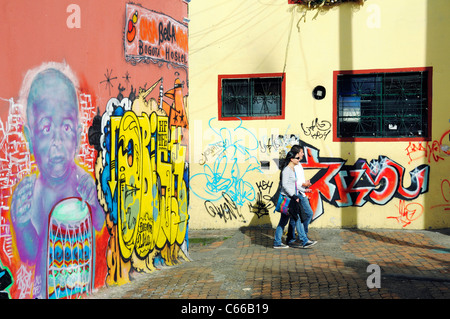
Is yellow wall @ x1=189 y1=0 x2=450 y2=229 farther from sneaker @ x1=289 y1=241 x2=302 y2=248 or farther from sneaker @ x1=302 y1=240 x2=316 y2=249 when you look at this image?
sneaker @ x1=302 y1=240 x2=316 y2=249

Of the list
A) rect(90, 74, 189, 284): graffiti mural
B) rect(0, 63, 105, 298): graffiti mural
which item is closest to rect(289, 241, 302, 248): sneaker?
rect(90, 74, 189, 284): graffiti mural

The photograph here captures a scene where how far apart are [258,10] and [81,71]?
233 inches

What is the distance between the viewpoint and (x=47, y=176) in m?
5.17

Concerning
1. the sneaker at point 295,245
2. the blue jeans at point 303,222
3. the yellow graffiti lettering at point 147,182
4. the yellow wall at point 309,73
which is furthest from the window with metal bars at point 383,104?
the yellow graffiti lettering at point 147,182

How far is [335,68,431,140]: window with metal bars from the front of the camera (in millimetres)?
10406

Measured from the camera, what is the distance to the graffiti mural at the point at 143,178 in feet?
21.3

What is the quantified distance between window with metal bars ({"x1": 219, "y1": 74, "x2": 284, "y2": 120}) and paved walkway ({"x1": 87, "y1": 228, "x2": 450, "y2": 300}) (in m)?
2.52

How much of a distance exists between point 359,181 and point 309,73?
7.89ft

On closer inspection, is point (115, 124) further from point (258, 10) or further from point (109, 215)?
point (258, 10)

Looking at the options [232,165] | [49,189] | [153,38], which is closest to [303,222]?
[232,165]

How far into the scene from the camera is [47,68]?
16.9 ft

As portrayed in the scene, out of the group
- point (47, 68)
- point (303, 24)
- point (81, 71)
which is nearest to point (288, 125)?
point (303, 24)

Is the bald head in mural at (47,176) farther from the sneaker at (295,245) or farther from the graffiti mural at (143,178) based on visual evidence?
the sneaker at (295,245)
